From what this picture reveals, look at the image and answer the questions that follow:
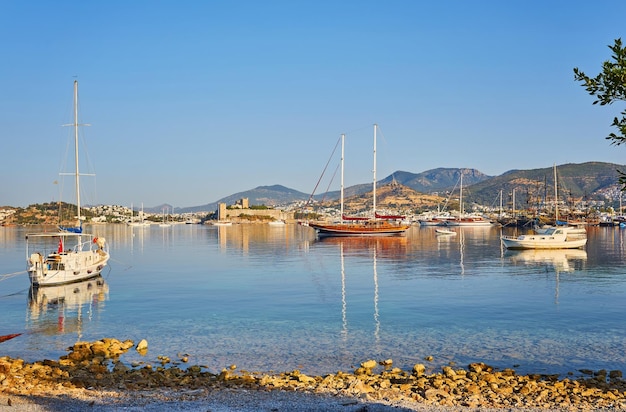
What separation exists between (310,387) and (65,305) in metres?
18.0

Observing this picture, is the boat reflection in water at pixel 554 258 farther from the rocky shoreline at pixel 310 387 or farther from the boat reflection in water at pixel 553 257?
the rocky shoreline at pixel 310 387

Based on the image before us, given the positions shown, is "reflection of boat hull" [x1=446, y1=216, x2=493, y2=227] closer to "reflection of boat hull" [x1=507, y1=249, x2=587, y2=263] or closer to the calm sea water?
"reflection of boat hull" [x1=507, y1=249, x2=587, y2=263]

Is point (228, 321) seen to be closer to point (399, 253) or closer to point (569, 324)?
point (569, 324)

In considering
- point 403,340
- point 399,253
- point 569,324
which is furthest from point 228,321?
point 399,253

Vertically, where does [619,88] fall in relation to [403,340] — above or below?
above

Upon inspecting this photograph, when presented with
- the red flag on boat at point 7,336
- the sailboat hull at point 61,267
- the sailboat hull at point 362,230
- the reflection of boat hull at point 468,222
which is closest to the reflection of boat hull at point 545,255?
the sailboat hull at point 362,230

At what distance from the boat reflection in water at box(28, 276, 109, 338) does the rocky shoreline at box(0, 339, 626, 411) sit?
20.6 feet

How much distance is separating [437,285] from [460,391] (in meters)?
20.3

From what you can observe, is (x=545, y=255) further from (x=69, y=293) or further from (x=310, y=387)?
(x=310, y=387)

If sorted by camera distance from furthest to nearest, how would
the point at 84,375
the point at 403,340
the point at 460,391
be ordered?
the point at 403,340 → the point at 84,375 → the point at 460,391

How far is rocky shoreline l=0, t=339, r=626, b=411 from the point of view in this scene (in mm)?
11844

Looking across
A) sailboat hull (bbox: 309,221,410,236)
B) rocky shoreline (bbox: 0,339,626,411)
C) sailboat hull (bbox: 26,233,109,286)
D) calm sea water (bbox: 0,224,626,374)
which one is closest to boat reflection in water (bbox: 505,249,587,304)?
calm sea water (bbox: 0,224,626,374)

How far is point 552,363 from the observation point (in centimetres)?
1609

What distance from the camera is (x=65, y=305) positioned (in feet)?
88.5
